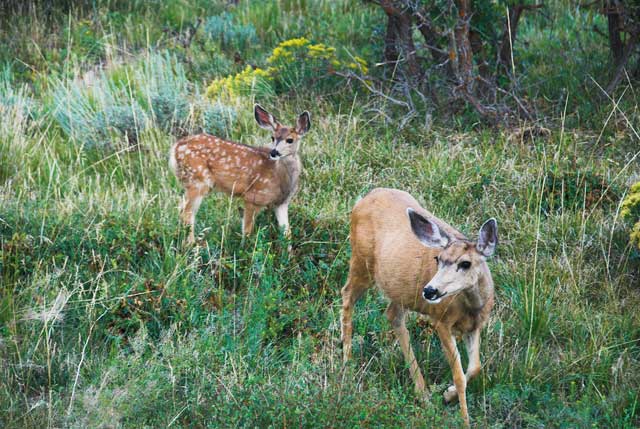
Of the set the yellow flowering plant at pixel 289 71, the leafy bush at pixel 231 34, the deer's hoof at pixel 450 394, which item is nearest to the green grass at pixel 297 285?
the deer's hoof at pixel 450 394

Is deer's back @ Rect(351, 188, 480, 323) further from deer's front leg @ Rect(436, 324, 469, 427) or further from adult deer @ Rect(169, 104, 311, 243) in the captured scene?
adult deer @ Rect(169, 104, 311, 243)

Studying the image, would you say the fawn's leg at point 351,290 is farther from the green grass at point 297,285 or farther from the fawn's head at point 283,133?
the fawn's head at point 283,133

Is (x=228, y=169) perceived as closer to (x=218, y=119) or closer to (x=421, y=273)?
(x=218, y=119)

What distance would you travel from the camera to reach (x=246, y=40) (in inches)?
472

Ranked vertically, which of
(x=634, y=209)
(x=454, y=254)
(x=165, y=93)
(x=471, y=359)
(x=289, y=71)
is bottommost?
(x=165, y=93)

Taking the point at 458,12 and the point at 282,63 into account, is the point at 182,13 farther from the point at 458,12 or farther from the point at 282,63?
the point at 458,12

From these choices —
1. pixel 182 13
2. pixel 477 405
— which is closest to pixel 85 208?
pixel 477 405

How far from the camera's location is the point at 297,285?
274 inches

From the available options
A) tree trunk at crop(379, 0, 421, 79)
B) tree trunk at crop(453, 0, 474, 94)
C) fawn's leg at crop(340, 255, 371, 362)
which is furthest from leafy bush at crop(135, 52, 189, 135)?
fawn's leg at crop(340, 255, 371, 362)

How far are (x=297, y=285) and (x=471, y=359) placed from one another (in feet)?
5.62

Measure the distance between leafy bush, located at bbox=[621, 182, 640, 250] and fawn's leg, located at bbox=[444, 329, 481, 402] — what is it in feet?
4.86

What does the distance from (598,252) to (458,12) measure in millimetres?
3372

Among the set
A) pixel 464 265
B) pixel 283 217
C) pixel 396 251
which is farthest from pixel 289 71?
pixel 464 265

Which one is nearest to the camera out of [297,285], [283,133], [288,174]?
[297,285]
